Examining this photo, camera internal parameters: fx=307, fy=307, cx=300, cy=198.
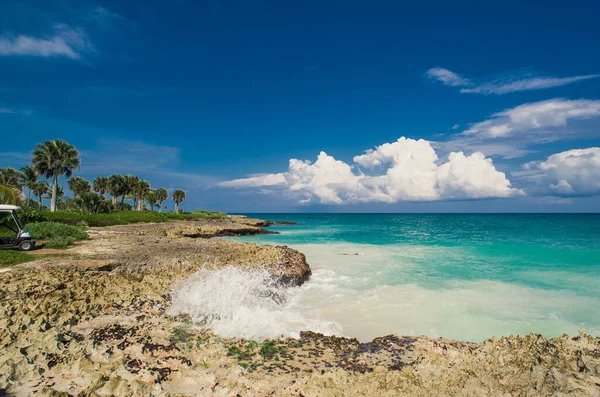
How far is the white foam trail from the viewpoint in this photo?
8.89 m

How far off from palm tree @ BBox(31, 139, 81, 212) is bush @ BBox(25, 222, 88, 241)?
35163mm

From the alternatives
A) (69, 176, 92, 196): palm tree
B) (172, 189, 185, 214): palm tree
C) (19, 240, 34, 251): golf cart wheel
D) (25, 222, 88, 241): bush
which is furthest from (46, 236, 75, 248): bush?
(172, 189, 185, 214): palm tree

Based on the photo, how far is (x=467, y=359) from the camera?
6527mm

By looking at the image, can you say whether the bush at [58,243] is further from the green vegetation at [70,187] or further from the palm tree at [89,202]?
the palm tree at [89,202]

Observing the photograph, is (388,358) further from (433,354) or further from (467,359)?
(467,359)

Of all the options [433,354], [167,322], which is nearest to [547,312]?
[433,354]

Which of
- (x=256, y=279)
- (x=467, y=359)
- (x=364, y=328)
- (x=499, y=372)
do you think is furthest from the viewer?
(x=256, y=279)

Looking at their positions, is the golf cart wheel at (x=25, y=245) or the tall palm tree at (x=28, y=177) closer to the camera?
the golf cart wheel at (x=25, y=245)

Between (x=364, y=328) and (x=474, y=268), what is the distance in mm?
16963

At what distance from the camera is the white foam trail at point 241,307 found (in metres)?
8.89

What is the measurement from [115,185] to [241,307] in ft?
276

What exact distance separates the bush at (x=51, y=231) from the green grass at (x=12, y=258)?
19.0 ft

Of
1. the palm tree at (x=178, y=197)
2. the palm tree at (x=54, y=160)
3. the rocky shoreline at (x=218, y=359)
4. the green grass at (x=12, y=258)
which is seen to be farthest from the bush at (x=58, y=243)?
the palm tree at (x=178, y=197)

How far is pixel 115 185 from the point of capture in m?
80.2
